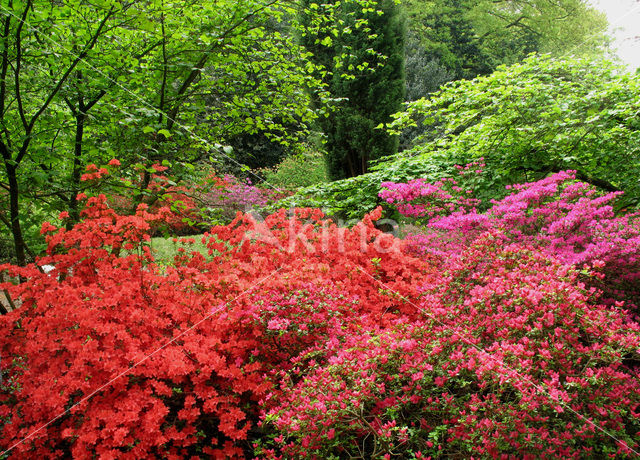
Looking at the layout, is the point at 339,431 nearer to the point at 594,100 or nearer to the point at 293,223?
the point at 293,223

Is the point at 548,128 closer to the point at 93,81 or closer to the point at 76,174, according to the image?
the point at 93,81

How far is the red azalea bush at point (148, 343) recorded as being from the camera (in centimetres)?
203

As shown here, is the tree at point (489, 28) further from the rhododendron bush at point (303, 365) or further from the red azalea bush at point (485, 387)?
the red azalea bush at point (485, 387)

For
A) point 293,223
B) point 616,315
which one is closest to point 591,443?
point 616,315

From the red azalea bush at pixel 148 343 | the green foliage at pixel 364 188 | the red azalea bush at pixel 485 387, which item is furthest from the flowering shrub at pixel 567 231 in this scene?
the green foliage at pixel 364 188

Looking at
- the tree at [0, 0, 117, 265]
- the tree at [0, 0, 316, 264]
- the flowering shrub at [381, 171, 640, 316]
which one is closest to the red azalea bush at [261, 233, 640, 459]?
the flowering shrub at [381, 171, 640, 316]

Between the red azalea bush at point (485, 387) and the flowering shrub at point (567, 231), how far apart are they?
2.20ft

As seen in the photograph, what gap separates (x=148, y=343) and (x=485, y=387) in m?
1.90

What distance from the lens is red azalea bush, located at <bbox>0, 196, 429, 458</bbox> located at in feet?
6.64

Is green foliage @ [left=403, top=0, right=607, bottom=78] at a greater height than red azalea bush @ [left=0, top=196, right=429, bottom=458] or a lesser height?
greater

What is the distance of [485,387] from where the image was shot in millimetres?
1787

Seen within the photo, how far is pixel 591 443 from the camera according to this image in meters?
1.62

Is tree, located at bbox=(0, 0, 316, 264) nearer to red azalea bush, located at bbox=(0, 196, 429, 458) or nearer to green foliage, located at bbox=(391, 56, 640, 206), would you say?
red azalea bush, located at bbox=(0, 196, 429, 458)

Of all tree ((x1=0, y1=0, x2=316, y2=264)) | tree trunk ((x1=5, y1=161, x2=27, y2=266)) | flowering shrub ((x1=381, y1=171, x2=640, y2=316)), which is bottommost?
flowering shrub ((x1=381, y1=171, x2=640, y2=316))
